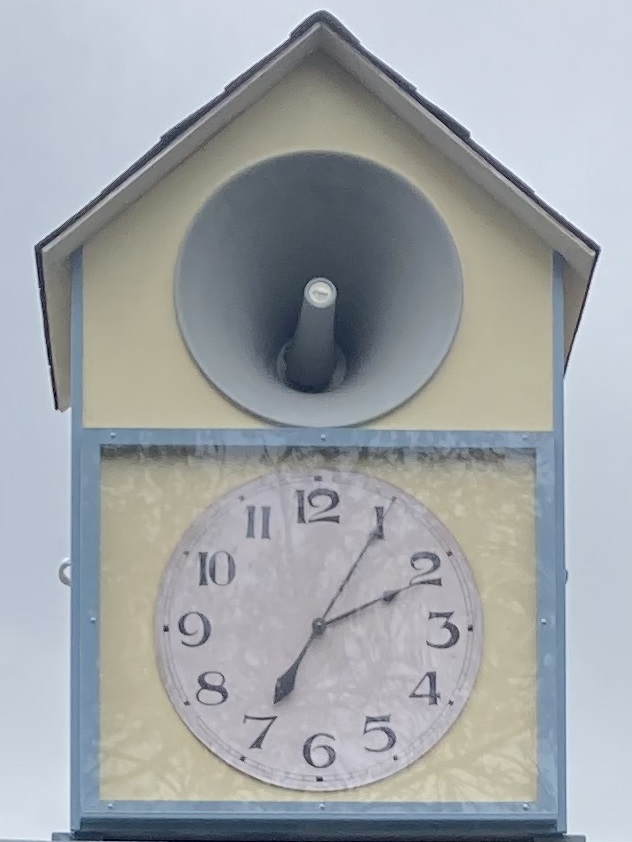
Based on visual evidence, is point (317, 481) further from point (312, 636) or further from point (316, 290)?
point (316, 290)

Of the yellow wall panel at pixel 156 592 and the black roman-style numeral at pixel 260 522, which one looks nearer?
the yellow wall panel at pixel 156 592

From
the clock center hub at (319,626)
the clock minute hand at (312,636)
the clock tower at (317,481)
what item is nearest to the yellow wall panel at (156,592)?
the clock tower at (317,481)

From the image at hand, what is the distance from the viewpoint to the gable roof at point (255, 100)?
12133mm

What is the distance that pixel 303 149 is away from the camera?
1228cm

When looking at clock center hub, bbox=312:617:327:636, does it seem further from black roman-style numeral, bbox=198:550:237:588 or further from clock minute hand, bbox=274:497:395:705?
black roman-style numeral, bbox=198:550:237:588

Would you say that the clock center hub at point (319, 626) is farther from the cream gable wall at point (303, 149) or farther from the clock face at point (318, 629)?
the cream gable wall at point (303, 149)

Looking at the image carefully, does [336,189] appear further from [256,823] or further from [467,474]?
[256,823]

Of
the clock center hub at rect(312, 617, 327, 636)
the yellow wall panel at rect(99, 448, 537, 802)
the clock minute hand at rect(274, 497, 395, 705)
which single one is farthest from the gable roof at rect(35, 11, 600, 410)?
the clock center hub at rect(312, 617, 327, 636)

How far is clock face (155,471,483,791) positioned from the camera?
38.2ft

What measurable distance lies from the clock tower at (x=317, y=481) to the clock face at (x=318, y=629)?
0.01 meters

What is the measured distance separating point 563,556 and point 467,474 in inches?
18.5

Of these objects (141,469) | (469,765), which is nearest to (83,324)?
(141,469)

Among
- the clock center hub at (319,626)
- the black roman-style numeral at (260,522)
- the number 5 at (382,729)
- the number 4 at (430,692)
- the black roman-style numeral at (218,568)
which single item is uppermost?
the black roman-style numeral at (260,522)

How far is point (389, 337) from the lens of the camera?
1240cm
